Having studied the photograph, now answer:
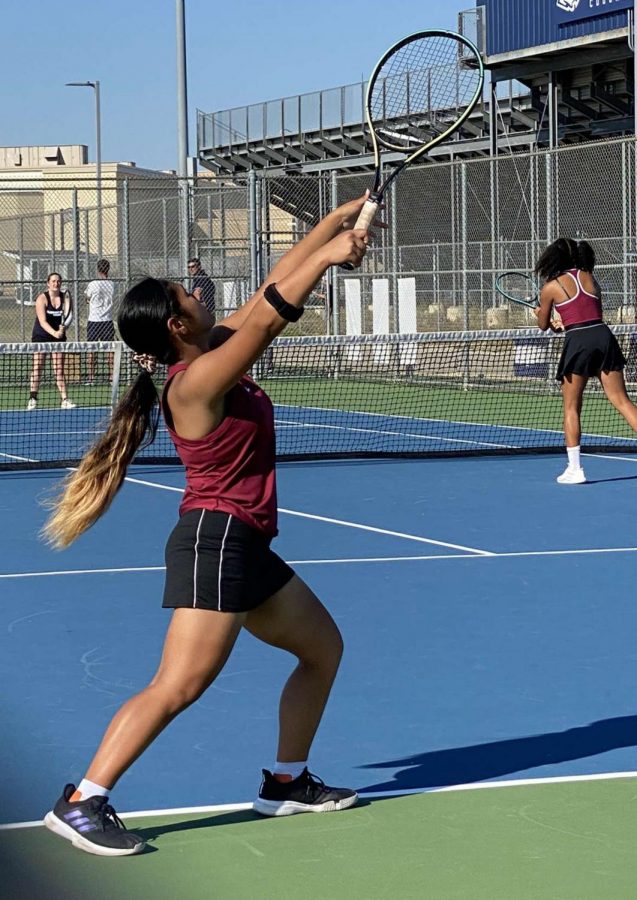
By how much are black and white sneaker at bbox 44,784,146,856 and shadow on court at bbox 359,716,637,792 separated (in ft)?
2.69

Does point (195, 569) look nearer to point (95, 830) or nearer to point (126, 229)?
point (95, 830)

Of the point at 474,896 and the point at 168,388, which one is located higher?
the point at 168,388

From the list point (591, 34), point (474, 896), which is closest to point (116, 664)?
point (474, 896)

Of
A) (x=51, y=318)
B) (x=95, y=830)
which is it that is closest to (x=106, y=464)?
(x=95, y=830)

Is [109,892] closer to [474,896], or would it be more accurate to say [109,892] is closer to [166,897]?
[166,897]

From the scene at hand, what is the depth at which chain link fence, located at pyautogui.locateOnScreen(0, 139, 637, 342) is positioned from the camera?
19.3 m

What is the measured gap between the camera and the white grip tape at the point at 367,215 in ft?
12.3

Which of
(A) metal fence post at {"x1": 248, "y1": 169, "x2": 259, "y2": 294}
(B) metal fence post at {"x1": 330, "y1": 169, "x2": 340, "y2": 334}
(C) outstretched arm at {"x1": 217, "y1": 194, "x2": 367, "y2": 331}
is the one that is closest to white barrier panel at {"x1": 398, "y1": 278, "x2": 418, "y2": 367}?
(B) metal fence post at {"x1": 330, "y1": 169, "x2": 340, "y2": 334}

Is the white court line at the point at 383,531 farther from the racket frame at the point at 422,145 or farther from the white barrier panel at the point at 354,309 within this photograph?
the white barrier panel at the point at 354,309

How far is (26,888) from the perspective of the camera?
3.63 metres

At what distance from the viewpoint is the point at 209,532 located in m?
3.97

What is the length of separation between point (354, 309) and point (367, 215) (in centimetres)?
1820

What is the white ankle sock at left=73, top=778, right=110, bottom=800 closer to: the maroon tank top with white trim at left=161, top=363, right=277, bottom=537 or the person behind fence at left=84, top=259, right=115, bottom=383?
the maroon tank top with white trim at left=161, top=363, right=277, bottom=537

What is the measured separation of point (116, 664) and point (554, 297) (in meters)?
5.94
